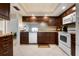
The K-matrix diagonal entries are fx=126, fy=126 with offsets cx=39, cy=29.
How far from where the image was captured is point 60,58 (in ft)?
2.88

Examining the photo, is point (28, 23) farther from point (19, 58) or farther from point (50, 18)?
point (19, 58)

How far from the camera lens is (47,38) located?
7.98 meters

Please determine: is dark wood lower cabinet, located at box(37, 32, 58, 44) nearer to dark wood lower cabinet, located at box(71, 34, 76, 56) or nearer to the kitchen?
the kitchen

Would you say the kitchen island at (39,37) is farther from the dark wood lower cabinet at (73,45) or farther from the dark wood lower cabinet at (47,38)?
the dark wood lower cabinet at (73,45)

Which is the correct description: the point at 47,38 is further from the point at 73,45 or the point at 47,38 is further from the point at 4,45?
the point at 4,45

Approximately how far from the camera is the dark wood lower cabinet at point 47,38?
7.95 m

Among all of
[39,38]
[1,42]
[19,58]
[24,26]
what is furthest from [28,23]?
[19,58]

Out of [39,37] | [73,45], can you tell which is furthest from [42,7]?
[39,37]

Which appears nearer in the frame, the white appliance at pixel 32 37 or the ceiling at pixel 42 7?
the ceiling at pixel 42 7

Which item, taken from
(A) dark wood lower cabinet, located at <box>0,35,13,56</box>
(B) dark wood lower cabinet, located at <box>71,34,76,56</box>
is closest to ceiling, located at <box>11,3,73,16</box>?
(B) dark wood lower cabinet, located at <box>71,34,76,56</box>

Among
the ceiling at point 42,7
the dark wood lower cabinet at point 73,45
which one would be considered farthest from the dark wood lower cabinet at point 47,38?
the dark wood lower cabinet at point 73,45

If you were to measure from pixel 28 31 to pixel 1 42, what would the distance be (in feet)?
17.1


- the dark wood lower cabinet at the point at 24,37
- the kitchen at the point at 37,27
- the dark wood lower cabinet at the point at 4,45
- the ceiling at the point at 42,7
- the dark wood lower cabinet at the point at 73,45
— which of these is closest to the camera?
the dark wood lower cabinet at the point at 4,45

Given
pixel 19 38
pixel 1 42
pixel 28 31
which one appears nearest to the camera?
pixel 1 42
